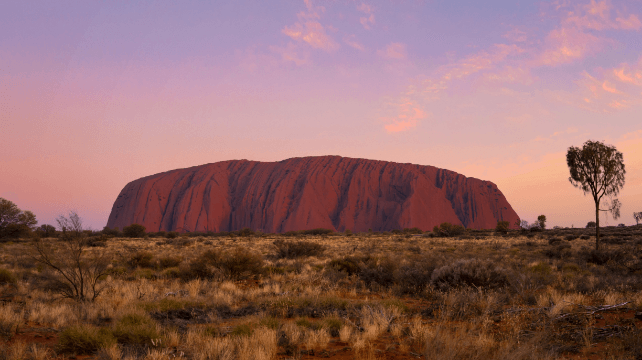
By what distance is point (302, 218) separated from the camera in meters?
87.9

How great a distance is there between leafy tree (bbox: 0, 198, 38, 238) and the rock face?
49.2 meters

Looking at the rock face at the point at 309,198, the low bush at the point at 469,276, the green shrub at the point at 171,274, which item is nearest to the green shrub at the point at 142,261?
the green shrub at the point at 171,274

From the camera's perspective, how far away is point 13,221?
127 feet

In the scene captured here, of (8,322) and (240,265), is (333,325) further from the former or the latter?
(240,265)

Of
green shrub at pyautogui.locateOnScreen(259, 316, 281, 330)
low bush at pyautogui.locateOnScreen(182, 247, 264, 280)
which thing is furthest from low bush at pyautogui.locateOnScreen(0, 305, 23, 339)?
low bush at pyautogui.locateOnScreen(182, 247, 264, 280)

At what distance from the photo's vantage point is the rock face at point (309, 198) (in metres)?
90.6

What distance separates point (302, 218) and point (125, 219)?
51.3m

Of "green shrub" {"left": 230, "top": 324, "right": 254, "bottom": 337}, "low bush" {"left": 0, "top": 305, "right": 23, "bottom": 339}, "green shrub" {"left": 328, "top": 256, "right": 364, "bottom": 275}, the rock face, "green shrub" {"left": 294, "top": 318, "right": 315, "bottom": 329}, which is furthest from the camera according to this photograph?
the rock face

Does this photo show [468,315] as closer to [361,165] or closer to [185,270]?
[185,270]

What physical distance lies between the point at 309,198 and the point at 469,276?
83908mm

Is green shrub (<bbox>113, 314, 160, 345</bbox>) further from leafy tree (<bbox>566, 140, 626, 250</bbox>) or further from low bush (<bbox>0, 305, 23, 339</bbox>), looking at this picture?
leafy tree (<bbox>566, 140, 626, 250</bbox>)

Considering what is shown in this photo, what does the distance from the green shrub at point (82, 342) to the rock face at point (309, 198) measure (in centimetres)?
8142

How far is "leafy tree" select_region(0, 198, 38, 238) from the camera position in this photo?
37219 mm

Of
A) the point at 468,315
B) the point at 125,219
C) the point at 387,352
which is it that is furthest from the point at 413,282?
the point at 125,219
